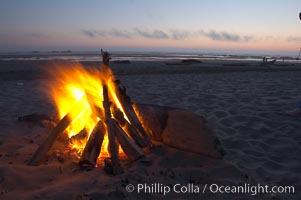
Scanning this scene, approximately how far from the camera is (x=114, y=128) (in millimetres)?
5148

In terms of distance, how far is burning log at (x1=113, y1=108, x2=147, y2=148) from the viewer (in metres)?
5.45

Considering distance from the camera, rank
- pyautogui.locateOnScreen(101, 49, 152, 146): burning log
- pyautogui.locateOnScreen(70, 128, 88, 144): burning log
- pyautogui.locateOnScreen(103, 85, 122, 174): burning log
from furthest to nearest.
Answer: pyautogui.locateOnScreen(70, 128, 88, 144): burning log → pyautogui.locateOnScreen(101, 49, 152, 146): burning log → pyautogui.locateOnScreen(103, 85, 122, 174): burning log

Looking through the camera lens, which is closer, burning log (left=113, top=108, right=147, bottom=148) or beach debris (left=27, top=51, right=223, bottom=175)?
beach debris (left=27, top=51, right=223, bottom=175)

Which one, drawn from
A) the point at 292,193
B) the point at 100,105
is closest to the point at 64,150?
the point at 100,105

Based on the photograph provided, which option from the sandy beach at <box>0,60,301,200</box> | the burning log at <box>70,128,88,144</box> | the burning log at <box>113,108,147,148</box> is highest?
the burning log at <box>113,108,147,148</box>

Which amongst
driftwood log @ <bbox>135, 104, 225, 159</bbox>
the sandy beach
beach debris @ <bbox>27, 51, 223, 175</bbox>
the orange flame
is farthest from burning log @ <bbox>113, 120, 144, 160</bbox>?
driftwood log @ <bbox>135, 104, 225, 159</bbox>

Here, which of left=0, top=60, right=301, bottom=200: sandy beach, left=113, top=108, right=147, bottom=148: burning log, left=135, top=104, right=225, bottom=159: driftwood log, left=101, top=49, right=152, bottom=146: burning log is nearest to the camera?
left=0, top=60, right=301, bottom=200: sandy beach

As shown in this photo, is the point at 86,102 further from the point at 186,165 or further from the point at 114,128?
the point at 186,165

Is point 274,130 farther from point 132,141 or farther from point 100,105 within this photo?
point 100,105

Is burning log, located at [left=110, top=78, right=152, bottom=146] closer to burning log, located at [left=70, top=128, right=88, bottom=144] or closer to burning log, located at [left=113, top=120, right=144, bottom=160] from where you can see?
burning log, located at [left=113, top=120, right=144, bottom=160]

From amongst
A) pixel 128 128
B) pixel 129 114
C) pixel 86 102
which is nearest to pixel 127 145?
pixel 128 128

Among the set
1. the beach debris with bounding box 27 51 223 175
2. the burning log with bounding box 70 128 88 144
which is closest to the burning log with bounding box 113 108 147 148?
the beach debris with bounding box 27 51 223 175

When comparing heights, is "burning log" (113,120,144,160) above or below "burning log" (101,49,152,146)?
below

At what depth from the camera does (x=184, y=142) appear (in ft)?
17.7
